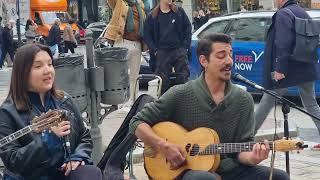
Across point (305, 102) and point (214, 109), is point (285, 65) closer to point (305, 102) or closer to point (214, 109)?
point (305, 102)

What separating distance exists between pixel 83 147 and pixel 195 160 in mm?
706

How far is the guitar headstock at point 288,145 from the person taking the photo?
12.7 ft

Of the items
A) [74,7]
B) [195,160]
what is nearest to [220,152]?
[195,160]

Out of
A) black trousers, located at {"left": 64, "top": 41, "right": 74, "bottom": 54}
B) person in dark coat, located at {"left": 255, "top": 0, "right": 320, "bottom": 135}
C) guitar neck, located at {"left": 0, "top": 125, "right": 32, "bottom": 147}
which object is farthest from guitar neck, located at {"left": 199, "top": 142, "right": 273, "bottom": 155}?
black trousers, located at {"left": 64, "top": 41, "right": 74, "bottom": 54}

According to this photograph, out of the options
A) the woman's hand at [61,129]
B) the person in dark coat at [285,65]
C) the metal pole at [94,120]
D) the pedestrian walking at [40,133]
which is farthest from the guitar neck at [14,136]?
the person in dark coat at [285,65]

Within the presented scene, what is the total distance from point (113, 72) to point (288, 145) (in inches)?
124

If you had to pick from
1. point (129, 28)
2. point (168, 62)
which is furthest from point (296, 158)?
point (129, 28)

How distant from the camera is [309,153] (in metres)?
7.58

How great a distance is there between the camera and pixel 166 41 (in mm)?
9336

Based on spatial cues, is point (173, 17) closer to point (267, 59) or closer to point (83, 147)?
point (267, 59)

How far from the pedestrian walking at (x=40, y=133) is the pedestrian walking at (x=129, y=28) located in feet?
14.5

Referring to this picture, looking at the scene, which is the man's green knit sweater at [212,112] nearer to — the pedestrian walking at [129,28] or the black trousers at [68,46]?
the pedestrian walking at [129,28]

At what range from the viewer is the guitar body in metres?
4.37

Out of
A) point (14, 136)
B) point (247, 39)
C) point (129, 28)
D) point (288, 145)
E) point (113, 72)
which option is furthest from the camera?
point (247, 39)
